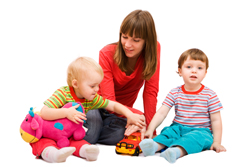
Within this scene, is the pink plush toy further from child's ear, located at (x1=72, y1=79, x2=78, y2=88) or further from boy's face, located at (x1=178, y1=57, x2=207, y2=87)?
boy's face, located at (x1=178, y1=57, x2=207, y2=87)

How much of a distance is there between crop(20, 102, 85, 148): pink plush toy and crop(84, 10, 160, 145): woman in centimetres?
30

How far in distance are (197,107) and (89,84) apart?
917 mm

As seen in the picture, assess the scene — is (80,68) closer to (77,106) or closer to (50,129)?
(77,106)

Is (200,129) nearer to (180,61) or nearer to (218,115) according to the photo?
(218,115)

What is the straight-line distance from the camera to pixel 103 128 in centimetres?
279

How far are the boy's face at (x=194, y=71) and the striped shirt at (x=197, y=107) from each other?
0.35ft

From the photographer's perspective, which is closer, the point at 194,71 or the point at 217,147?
the point at 217,147

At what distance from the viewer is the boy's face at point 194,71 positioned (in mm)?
2568

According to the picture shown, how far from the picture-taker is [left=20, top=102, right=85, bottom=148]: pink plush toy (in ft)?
7.39

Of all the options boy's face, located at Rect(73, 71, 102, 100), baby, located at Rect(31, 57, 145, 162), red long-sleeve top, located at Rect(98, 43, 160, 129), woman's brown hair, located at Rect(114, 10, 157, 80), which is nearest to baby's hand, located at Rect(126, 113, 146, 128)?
baby, located at Rect(31, 57, 145, 162)

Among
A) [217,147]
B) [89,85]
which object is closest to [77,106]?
[89,85]

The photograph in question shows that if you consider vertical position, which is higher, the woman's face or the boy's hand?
the woman's face

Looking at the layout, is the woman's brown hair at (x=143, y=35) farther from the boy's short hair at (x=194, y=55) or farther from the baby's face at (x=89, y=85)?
the baby's face at (x=89, y=85)

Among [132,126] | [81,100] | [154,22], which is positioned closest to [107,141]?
[132,126]
